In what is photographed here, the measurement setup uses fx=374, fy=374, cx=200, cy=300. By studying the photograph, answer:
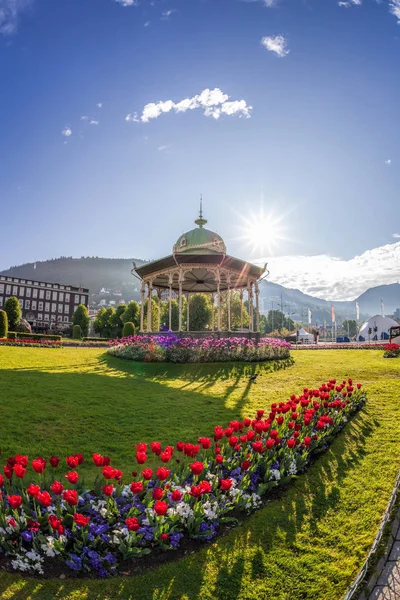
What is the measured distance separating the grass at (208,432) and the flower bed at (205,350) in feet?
9.32

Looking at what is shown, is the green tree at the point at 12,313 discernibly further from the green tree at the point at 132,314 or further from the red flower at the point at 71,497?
the red flower at the point at 71,497

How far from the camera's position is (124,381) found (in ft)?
41.3

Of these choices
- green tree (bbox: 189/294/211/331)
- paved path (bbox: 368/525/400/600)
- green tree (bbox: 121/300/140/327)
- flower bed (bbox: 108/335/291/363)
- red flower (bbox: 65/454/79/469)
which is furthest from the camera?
green tree (bbox: 189/294/211/331)

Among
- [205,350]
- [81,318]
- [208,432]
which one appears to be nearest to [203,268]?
[205,350]

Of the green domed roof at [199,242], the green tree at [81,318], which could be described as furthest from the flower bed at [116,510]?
the green tree at [81,318]

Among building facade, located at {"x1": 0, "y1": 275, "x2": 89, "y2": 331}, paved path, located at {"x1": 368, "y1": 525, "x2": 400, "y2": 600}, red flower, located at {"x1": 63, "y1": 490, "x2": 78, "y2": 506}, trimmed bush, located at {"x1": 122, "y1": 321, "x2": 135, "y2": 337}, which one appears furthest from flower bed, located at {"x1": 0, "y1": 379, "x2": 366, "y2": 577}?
building facade, located at {"x1": 0, "y1": 275, "x2": 89, "y2": 331}

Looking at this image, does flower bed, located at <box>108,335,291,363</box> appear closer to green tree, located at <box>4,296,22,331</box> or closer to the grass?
the grass

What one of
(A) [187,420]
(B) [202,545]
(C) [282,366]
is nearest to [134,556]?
(B) [202,545]

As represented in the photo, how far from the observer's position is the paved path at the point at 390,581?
3117mm

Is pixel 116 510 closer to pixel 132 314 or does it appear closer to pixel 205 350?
pixel 205 350

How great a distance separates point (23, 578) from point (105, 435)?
3655mm

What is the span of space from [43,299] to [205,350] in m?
93.3

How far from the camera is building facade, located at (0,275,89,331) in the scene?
9419 cm

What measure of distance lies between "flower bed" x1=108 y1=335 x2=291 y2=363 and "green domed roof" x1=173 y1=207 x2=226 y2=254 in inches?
218
